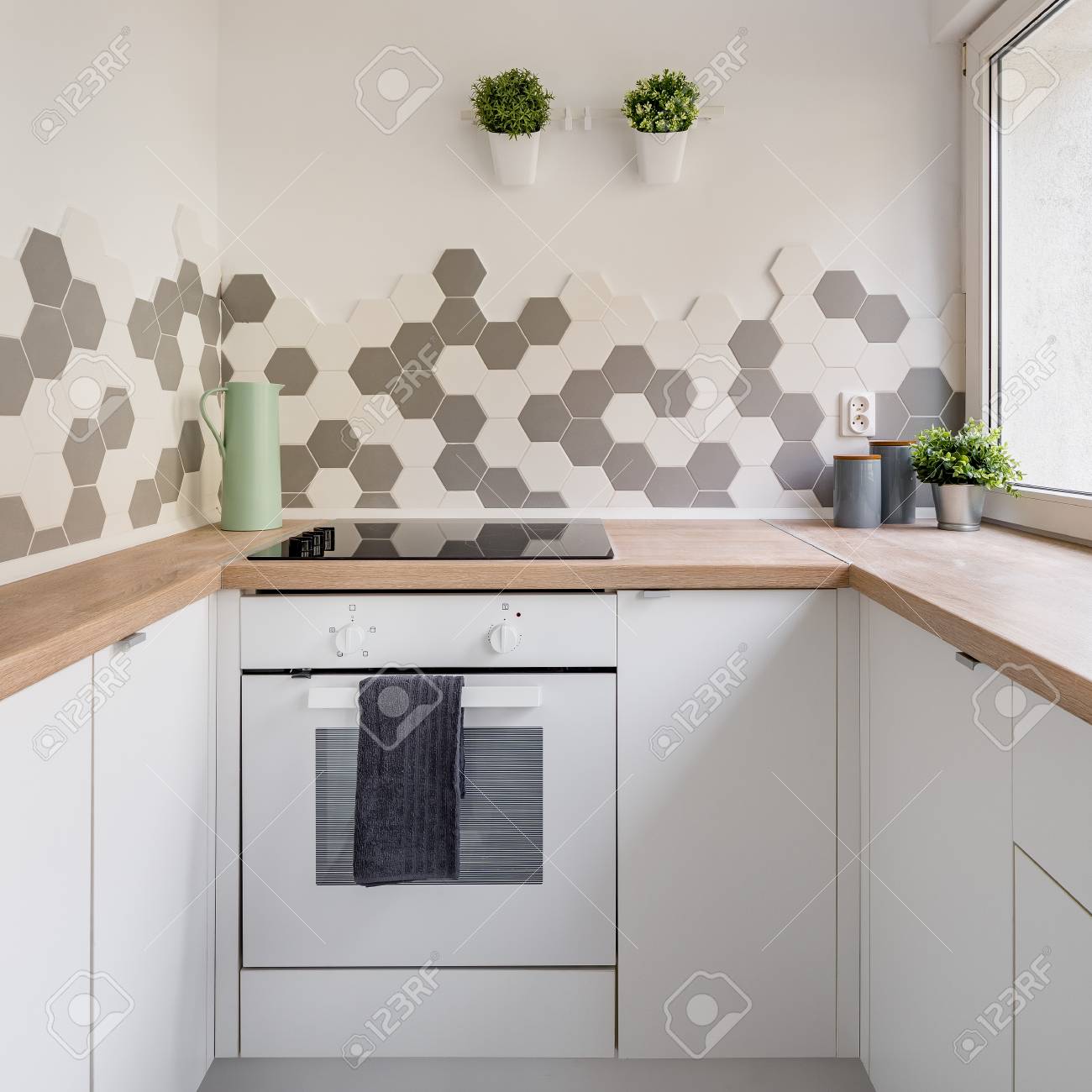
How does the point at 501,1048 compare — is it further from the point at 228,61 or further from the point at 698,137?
the point at 228,61

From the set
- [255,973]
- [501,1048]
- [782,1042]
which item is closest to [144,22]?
[255,973]

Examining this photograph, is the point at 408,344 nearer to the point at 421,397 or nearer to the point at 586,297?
the point at 421,397

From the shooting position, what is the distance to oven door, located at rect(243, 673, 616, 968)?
5.02ft

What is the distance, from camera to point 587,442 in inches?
86.7

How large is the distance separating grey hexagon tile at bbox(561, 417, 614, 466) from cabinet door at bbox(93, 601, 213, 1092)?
40.0 inches

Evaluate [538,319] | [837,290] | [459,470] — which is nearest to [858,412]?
[837,290]

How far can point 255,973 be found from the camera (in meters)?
1.54

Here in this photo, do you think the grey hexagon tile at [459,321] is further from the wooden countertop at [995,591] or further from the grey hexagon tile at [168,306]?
the wooden countertop at [995,591]

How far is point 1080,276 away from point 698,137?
95cm

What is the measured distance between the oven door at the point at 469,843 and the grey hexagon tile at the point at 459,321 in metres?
1.01

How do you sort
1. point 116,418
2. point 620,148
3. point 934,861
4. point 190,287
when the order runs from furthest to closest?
point 620,148
point 190,287
point 116,418
point 934,861

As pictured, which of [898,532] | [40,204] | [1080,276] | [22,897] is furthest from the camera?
[898,532]

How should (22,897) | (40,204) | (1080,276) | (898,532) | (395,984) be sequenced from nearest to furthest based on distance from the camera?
(22,897)
(40,204)
(395,984)
(1080,276)
(898,532)

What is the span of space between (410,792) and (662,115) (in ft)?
5.35
